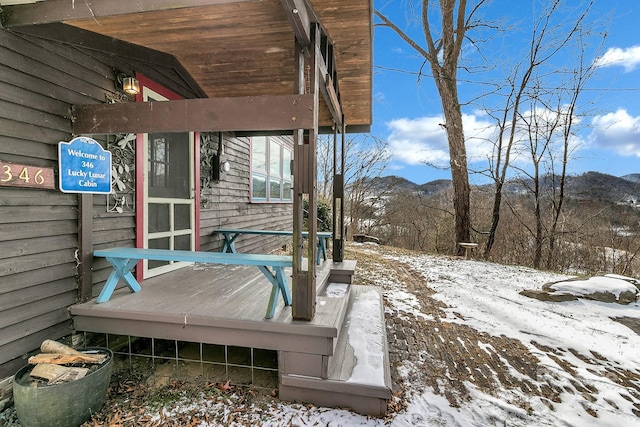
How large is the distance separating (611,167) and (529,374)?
9706 mm

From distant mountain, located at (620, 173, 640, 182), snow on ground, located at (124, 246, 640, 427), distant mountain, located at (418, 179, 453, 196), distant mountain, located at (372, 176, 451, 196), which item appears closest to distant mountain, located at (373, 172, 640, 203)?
distant mountain, located at (620, 173, 640, 182)

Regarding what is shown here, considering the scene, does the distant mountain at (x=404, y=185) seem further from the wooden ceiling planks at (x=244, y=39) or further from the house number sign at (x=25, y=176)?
the house number sign at (x=25, y=176)

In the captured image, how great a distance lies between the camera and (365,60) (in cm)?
318

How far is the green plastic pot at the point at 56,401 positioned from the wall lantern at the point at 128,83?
2.30 metres

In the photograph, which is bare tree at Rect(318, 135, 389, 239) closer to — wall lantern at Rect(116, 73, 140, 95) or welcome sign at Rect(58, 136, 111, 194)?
wall lantern at Rect(116, 73, 140, 95)

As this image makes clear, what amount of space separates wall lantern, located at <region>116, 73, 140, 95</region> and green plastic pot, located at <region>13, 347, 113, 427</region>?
2.30 m

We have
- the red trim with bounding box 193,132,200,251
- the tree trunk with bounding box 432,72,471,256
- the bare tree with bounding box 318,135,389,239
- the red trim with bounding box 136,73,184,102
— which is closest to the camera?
the red trim with bounding box 136,73,184,102

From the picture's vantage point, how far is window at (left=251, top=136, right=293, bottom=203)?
6.05m

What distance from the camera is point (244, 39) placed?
261 centimetres

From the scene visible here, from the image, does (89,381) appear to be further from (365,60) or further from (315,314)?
(365,60)

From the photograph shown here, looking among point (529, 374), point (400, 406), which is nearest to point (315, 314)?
point (400, 406)

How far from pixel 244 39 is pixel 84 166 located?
5.58 ft

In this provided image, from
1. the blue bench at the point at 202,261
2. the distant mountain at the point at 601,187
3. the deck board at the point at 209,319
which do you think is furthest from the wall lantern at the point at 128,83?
the distant mountain at the point at 601,187

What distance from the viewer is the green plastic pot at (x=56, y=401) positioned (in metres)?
1.71
